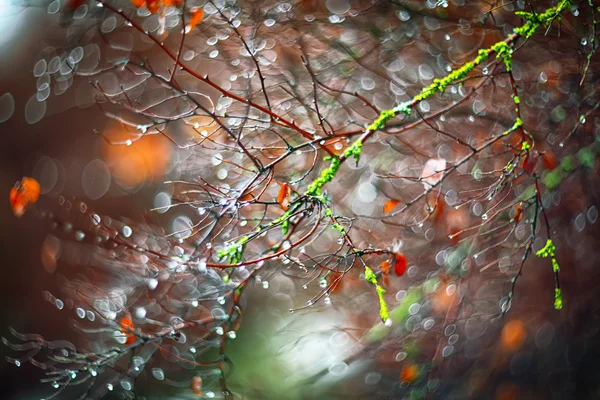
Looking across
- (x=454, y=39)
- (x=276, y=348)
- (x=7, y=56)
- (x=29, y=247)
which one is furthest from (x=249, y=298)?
(x=7, y=56)

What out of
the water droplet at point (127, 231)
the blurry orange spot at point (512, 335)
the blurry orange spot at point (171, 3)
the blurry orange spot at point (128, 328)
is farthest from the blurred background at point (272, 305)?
the blurry orange spot at point (171, 3)

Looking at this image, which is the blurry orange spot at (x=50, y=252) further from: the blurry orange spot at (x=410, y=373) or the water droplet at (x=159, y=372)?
the blurry orange spot at (x=410, y=373)

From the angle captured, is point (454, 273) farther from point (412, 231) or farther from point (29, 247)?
point (29, 247)

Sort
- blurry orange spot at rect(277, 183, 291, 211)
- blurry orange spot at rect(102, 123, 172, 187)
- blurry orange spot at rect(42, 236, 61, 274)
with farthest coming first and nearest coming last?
blurry orange spot at rect(102, 123, 172, 187) → blurry orange spot at rect(42, 236, 61, 274) → blurry orange spot at rect(277, 183, 291, 211)

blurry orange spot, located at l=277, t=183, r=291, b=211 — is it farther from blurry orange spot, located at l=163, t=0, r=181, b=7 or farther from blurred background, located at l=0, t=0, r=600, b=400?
blurred background, located at l=0, t=0, r=600, b=400

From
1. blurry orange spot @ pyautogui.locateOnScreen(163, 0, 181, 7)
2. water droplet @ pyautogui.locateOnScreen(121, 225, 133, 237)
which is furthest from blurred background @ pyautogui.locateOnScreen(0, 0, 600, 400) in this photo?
blurry orange spot @ pyautogui.locateOnScreen(163, 0, 181, 7)

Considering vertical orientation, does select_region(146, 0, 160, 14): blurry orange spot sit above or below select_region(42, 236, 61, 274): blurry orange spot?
above

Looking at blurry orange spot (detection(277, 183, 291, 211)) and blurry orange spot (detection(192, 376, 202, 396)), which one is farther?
blurry orange spot (detection(192, 376, 202, 396))

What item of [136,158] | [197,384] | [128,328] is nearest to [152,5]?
[128,328]
